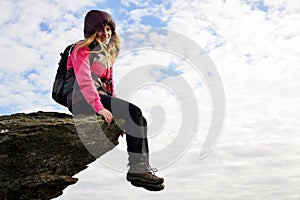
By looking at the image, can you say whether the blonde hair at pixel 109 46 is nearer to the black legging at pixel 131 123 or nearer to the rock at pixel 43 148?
the black legging at pixel 131 123

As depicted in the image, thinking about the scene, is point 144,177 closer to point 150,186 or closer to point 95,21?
point 150,186

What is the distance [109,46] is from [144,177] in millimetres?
3295

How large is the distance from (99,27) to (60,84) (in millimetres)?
1619

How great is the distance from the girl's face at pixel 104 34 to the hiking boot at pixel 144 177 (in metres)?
3.09

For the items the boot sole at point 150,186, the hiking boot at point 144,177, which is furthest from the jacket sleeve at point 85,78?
the boot sole at point 150,186

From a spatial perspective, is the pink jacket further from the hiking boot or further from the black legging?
the hiking boot

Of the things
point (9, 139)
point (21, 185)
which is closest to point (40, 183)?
point (21, 185)

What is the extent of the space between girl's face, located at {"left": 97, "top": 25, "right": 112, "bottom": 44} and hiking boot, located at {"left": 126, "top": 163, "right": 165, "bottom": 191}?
3.09 meters

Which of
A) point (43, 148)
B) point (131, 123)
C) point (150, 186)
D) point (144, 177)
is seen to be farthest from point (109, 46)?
point (150, 186)

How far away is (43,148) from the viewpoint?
8961 mm

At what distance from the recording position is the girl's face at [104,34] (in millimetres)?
9133

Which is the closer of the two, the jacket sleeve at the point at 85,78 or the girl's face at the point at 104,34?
the jacket sleeve at the point at 85,78

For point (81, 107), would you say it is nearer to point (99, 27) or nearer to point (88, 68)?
point (88, 68)

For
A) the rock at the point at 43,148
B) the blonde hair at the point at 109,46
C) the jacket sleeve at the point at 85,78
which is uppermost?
the blonde hair at the point at 109,46
